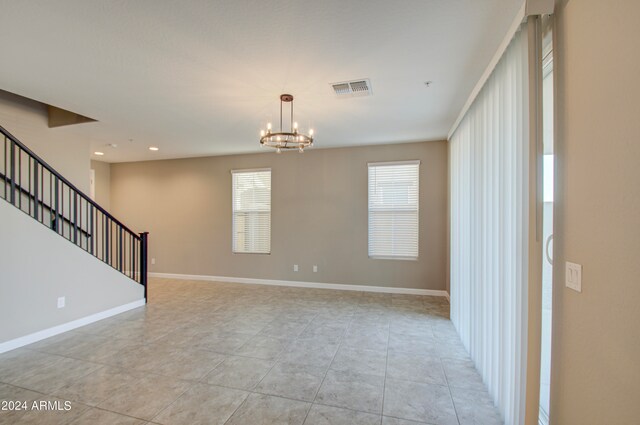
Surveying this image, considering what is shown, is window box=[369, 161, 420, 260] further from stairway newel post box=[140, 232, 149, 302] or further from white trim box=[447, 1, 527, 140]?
stairway newel post box=[140, 232, 149, 302]

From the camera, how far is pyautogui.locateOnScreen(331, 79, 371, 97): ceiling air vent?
2.81 metres

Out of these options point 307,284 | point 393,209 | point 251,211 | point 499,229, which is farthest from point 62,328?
point 393,209

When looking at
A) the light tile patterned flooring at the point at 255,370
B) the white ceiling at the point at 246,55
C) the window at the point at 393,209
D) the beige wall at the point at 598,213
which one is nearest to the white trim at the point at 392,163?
the window at the point at 393,209

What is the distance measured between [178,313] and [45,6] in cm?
375

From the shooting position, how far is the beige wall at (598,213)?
1.04 m

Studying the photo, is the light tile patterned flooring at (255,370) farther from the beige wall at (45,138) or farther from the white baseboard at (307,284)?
the beige wall at (45,138)

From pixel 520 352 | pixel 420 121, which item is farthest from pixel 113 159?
pixel 520 352

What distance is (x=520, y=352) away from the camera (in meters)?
1.79

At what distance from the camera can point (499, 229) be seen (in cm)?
217

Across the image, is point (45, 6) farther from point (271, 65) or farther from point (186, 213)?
point (186, 213)

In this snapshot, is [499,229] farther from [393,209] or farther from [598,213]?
[393,209]

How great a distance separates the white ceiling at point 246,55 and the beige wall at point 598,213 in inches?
30.6

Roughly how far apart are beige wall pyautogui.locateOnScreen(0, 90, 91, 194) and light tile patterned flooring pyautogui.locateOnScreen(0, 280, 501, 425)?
2.55m

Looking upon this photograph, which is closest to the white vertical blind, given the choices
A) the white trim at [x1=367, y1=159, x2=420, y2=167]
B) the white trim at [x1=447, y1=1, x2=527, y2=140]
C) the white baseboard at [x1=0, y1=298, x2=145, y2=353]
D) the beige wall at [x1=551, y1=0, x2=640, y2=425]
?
the white trim at [x1=447, y1=1, x2=527, y2=140]
